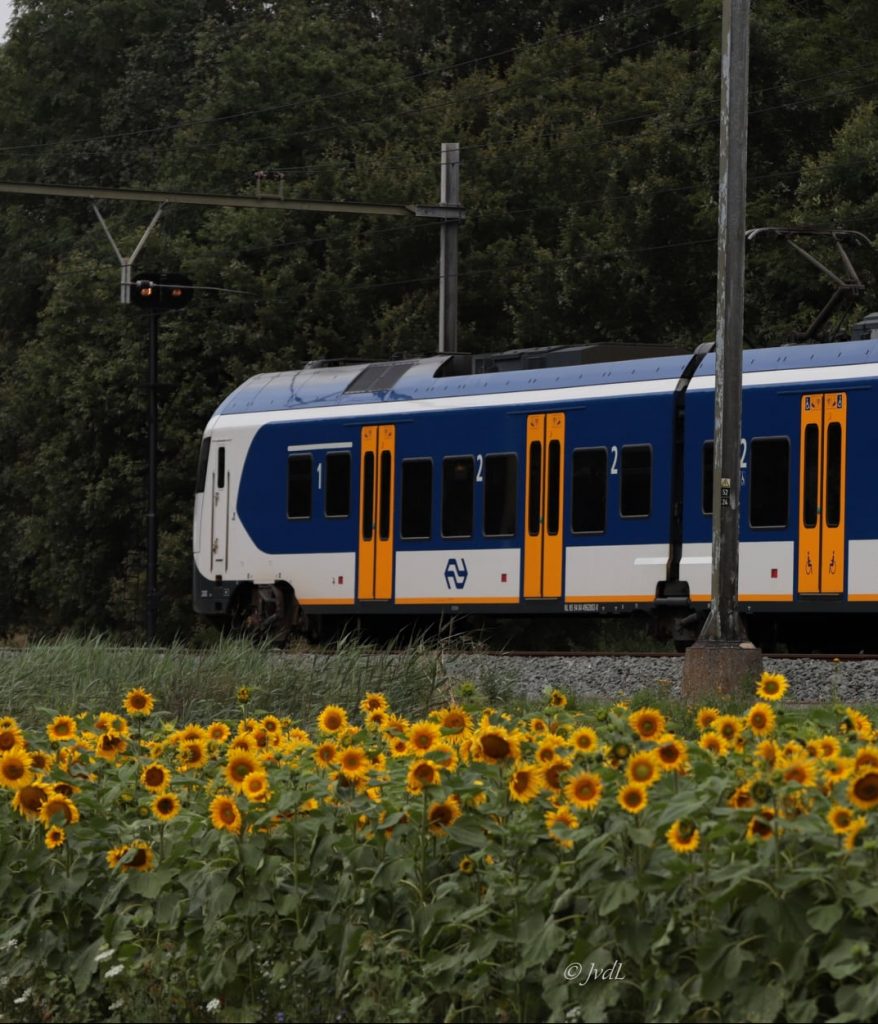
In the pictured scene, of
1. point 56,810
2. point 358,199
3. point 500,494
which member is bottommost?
point 500,494

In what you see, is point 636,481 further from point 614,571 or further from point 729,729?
point 729,729

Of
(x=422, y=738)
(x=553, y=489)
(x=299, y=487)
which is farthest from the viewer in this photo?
(x=299, y=487)

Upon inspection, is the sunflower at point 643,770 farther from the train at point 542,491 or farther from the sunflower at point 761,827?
the train at point 542,491

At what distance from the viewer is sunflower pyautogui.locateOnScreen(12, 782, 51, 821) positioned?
7301 mm

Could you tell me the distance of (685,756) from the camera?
654 centimetres

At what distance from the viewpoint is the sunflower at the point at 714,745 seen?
6957mm

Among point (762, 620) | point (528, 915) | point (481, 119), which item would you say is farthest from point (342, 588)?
point (481, 119)

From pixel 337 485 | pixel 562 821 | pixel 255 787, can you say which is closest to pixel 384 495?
pixel 337 485

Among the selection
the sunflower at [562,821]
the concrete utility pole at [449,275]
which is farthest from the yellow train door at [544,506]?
the sunflower at [562,821]

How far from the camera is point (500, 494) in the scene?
79.3ft

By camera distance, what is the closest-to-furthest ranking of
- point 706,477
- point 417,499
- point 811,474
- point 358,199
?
1. point 811,474
2. point 706,477
3. point 417,499
4. point 358,199

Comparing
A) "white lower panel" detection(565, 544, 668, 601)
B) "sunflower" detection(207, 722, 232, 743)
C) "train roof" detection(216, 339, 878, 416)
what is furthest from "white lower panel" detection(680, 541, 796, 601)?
"sunflower" detection(207, 722, 232, 743)

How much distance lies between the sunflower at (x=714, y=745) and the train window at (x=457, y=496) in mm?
17421

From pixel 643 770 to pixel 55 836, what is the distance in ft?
7.11
